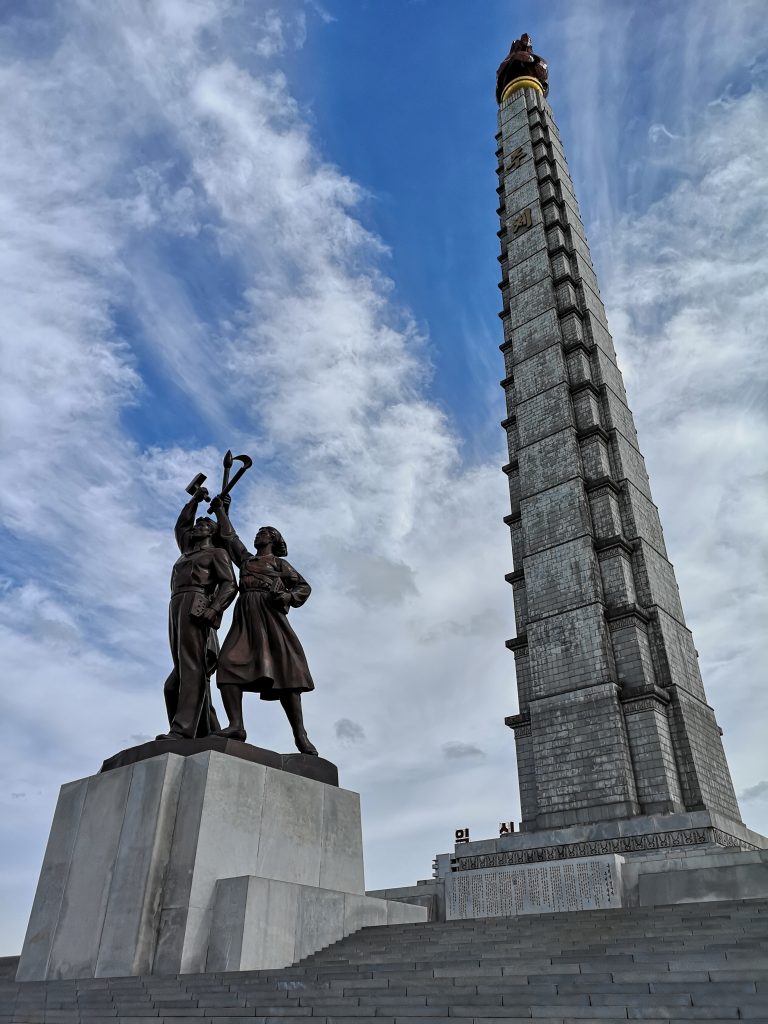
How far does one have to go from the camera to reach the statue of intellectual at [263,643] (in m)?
7.67

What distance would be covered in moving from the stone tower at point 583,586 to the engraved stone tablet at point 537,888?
15.3 ft

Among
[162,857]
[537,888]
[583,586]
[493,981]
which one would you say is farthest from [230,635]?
[583,586]

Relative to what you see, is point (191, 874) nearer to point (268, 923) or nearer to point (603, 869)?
point (268, 923)

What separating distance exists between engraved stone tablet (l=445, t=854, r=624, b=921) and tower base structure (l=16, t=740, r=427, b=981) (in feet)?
14.0

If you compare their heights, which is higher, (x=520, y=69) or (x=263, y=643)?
(x=520, y=69)

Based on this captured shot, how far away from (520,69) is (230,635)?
117 feet

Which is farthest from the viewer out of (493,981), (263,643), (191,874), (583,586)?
(583,586)

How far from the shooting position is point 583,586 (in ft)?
61.3

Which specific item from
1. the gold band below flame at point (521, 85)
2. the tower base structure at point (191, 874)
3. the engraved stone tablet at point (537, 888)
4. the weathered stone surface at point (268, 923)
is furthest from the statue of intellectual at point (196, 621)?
the gold band below flame at point (521, 85)

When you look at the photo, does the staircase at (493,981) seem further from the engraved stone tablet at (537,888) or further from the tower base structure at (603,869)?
the engraved stone tablet at (537,888)

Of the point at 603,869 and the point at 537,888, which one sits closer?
the point at 603,869

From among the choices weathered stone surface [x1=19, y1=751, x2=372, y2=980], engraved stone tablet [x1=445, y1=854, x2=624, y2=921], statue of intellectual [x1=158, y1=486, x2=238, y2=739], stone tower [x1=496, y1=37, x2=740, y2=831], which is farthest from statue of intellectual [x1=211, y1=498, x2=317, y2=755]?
stone tower [x1=496, y1=37, x2=740, y2=831]

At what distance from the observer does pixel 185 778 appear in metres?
6.70

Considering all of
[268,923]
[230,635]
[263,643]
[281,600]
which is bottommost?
[268,923]
